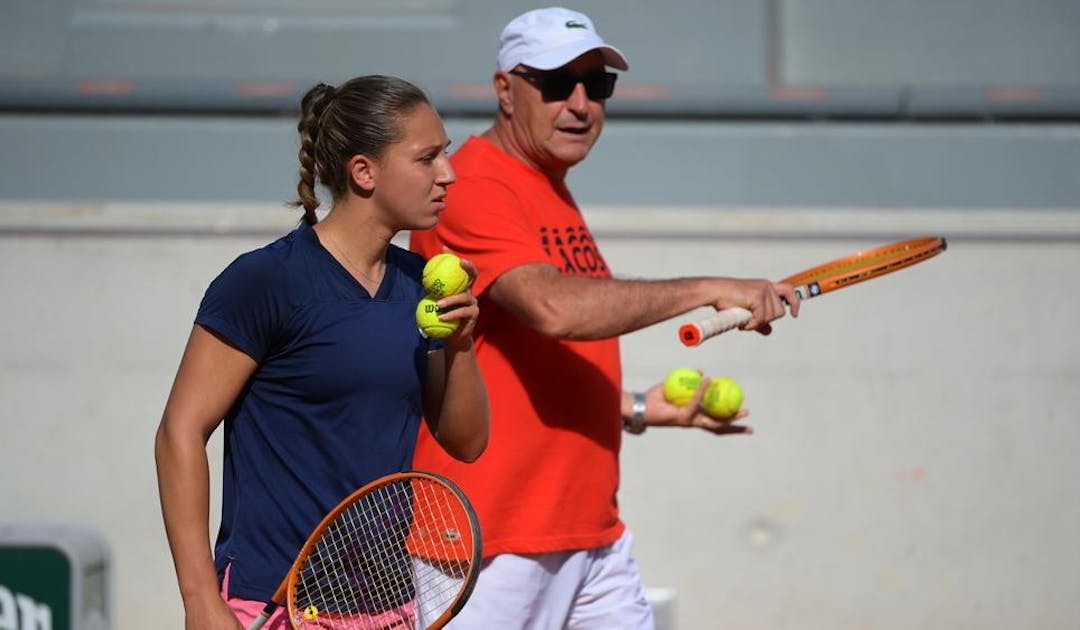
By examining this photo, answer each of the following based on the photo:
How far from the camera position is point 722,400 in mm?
3855

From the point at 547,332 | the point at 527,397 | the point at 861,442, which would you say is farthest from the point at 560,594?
the point at 861,442

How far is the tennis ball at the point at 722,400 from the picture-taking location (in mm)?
3850

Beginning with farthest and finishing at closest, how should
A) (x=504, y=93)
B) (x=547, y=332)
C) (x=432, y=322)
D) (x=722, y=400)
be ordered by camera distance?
(x=722, y=400) → (x=504, y=93) → (x=547, y=332) → (x=432, y=322)

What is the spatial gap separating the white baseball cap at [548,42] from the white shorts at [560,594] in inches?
44.2

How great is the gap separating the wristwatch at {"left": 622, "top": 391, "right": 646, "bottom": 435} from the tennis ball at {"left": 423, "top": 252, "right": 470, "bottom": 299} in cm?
144

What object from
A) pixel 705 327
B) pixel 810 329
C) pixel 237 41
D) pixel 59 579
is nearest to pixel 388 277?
pixel 705 327

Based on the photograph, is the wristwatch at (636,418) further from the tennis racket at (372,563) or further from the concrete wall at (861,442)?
the concrete wall at (861,442)

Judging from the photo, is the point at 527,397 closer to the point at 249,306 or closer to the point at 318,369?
the point at 318,369

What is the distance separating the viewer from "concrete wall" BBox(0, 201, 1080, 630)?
5699mm

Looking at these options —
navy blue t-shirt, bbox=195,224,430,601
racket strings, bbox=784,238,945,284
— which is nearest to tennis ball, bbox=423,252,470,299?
navy blue t-shirt, bbox=195,224,430,601

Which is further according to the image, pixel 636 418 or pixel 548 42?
pixel 636 418

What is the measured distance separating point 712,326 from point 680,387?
74 centimetres

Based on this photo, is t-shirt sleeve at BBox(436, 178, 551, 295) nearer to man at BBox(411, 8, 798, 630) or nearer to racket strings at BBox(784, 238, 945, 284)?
man at BBox(411, 8, 798, 630)

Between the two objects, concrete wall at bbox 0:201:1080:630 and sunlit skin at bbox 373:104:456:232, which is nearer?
sunlit skin at bbox 373:104:456:232
